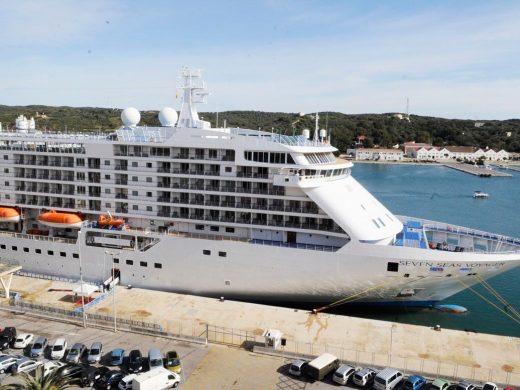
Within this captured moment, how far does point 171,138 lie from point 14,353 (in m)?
12.4

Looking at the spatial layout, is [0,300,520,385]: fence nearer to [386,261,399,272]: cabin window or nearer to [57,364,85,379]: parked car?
[57,364,85,379]: parked car

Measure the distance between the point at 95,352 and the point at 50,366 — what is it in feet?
5.18

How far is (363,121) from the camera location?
17475 centimetres

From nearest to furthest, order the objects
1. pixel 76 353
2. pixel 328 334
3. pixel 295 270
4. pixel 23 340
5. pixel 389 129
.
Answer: pixel 76 353, pixel 23 340, pixel 328 334, pixel 295 270, pixel 389 129

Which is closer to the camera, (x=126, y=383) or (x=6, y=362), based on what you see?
(x=126, y=383)

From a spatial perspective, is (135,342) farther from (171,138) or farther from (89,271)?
(171,138)

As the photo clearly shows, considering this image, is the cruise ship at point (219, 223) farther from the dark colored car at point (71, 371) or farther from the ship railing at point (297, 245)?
the dark colored car at point (71, 371)

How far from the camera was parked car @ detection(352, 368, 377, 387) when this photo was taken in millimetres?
15273

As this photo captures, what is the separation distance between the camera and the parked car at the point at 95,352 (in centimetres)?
1655

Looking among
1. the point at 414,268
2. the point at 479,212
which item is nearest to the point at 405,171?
the point at 479,212

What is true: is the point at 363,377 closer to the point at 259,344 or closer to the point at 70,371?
the point at 259,344

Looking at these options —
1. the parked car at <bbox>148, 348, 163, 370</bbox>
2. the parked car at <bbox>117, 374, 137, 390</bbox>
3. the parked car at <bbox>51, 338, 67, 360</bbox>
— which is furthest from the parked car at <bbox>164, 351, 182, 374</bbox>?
the parked car at <bbox>51, 338, 67, 360</bbox>

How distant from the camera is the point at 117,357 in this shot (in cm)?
Result: 1656

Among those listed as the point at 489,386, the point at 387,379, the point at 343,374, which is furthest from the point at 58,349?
the point at 489,386
